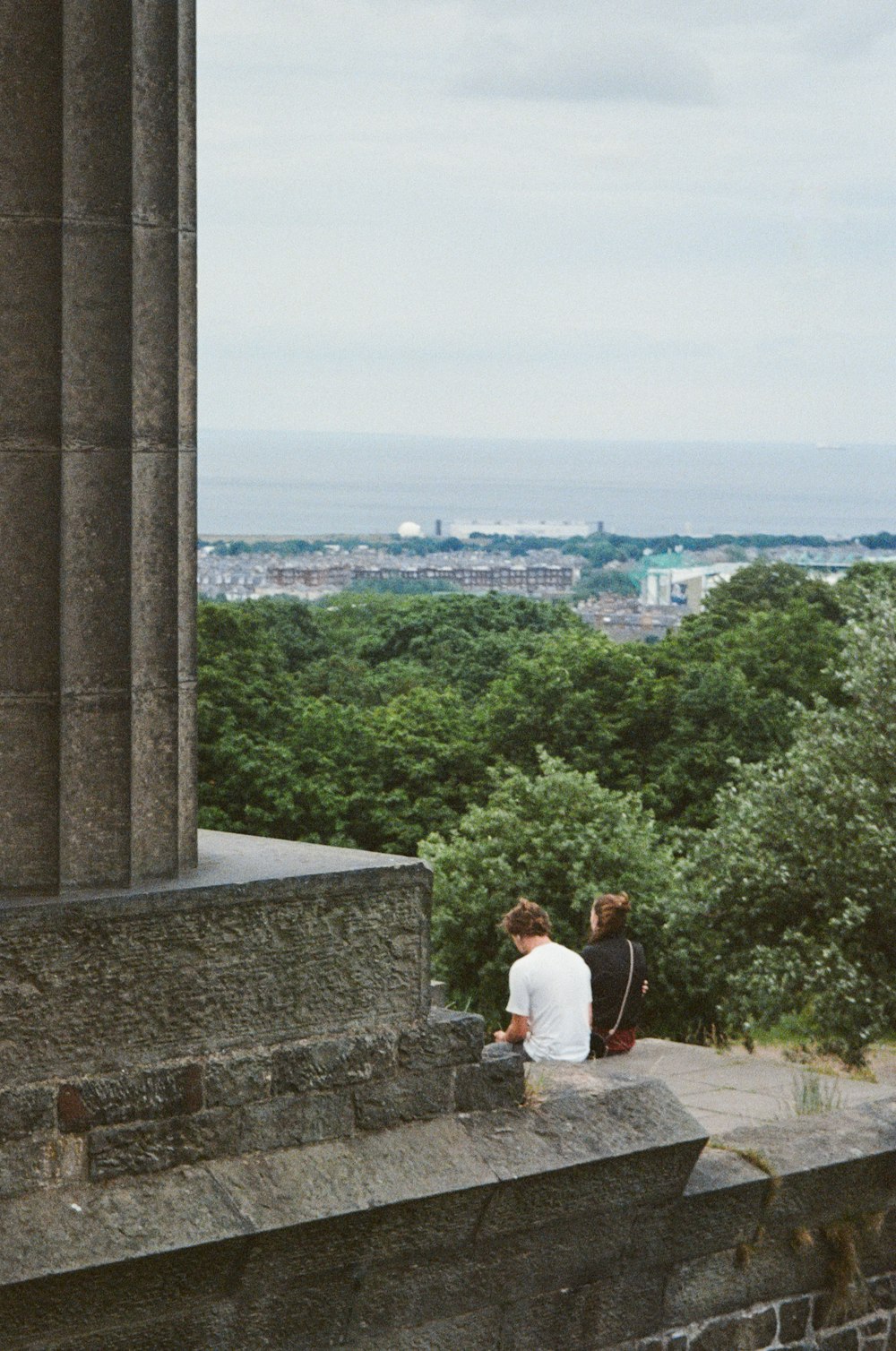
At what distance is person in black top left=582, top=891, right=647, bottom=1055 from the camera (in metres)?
9.34

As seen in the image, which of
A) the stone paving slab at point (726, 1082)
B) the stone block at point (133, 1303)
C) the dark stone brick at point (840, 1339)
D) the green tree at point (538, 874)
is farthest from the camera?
the green tree at point (538, 874)

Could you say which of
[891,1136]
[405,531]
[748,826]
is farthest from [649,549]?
[891,1136]

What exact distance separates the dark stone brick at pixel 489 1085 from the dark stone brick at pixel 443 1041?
0.04 meters

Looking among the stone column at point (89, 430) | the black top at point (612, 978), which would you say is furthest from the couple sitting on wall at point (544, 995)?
the stone column at point (89, 430)

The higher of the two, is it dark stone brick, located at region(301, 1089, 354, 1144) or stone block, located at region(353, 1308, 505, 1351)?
dark stone brick, located at region(301, 1089, 354, 1144)

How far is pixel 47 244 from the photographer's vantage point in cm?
388

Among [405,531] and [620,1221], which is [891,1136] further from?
[405,531]

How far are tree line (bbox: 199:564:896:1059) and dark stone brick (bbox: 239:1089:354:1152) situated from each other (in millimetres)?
13484

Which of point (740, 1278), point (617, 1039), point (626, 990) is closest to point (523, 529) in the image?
point (617, 1039)

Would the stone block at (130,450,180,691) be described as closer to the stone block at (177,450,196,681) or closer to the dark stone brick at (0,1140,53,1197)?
the stone block at (177,450,196,681)

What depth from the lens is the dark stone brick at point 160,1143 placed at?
3.84m

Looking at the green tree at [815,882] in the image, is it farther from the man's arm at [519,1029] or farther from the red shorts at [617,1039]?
the man's arm at [519,1029]

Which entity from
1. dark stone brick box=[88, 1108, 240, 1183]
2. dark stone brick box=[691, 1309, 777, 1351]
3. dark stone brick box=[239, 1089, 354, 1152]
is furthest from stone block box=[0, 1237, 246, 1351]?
dark stone brick box=[691, 1309, 777, 1351]

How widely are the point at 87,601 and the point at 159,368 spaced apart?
0.55 metres
